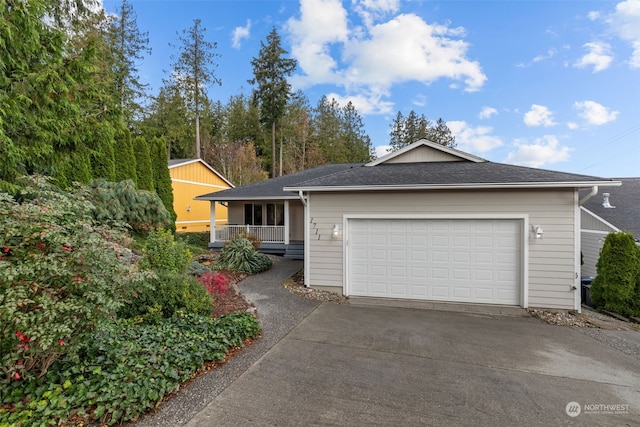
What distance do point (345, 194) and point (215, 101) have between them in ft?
92.0

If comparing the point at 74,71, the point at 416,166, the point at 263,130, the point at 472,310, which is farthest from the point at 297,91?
the point at 472,310

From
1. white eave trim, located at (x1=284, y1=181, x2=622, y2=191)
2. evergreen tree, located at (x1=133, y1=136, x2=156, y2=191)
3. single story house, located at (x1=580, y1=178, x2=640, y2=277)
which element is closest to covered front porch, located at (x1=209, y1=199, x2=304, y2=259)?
evergreen tree, located at (x1=133, y1=136, x2=156, y2=191)

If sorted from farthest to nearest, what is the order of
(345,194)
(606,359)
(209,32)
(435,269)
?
(209,32) < (345,194) < (435,269) < (606,359)

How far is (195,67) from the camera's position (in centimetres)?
2284

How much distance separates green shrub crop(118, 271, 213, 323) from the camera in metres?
4.57

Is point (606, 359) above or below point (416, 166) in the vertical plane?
below

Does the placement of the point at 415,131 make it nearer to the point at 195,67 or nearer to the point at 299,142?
the point at 299,142

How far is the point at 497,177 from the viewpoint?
647cm

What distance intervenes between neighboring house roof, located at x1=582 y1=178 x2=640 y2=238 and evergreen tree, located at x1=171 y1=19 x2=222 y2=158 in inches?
925

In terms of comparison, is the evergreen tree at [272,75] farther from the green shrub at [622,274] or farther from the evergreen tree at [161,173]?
the green shrub at [622,274]

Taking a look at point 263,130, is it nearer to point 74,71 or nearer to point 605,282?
point 74,71

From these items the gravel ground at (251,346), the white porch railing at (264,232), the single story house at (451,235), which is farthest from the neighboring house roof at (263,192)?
the single story house at (451,235)

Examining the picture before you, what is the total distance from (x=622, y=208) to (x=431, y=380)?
38.1 feet

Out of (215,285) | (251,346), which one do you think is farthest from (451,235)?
(215,285)
